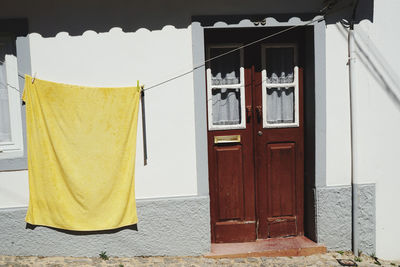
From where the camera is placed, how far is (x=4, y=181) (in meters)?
4.49

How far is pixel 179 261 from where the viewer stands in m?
4.56

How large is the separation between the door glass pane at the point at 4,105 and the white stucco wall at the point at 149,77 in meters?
0.45

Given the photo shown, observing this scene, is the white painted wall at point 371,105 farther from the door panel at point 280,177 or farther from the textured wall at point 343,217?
the door panel at point 280,177

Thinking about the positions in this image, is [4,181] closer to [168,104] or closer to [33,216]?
[33,216]

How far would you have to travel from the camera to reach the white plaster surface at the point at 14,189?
449 centimetres

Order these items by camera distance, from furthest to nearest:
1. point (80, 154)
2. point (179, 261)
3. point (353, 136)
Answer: point (353, 136) → point (179, 261) → point (80, 154)

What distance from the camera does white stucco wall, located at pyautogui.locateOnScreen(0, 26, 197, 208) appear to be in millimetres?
4453

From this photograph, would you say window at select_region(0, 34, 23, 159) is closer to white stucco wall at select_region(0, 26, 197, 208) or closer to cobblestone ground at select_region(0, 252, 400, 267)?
white stucco wall at select_region(0, 26, 197, 208)

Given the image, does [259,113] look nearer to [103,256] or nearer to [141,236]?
[141,236]

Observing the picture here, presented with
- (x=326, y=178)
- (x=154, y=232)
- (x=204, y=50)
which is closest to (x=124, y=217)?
(x=154, y=232)

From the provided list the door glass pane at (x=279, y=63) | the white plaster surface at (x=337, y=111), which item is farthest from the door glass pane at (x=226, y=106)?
the white plaster surface at (x=337, y=111)

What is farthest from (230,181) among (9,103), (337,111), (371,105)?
(9,103)

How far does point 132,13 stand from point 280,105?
228 cm

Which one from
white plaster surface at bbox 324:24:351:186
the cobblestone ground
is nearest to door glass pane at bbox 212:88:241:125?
white plaster surface at bbox 324:24:351:186
